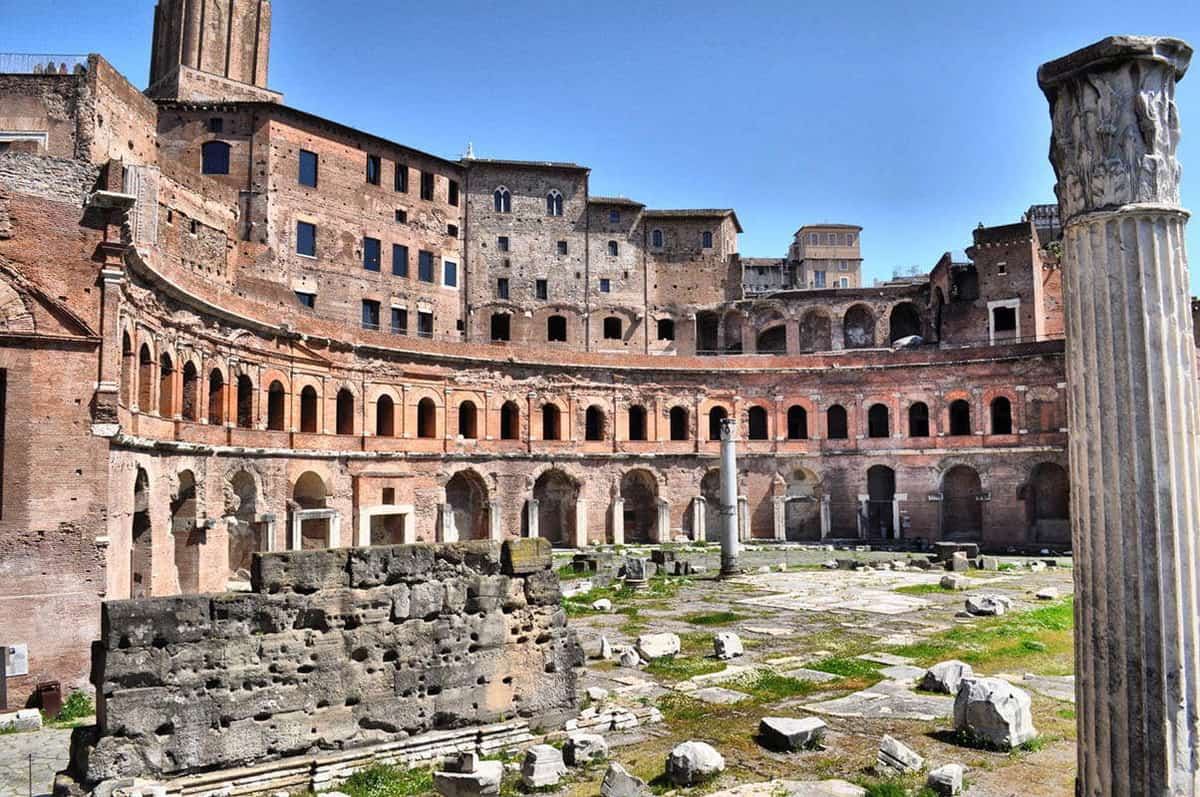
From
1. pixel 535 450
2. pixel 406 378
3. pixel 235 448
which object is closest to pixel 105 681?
pixel 235 448

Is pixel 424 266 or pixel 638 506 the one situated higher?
pixel 424 266

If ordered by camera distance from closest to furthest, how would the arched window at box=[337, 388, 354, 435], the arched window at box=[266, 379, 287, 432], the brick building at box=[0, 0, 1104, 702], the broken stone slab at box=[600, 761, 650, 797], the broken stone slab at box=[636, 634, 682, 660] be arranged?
the broken stone slab at box=[600, 761, 650, 797]
the broken stone slab at box=[636, 634, 682, 660]
the brick building at box=[0, 0, 1104, 702]
the arched window at box=[266, 379, 287, 432]
the arched window at box=[337, 388, 354, 435]

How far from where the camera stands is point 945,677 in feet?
43.9

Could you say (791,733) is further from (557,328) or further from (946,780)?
(557,328)

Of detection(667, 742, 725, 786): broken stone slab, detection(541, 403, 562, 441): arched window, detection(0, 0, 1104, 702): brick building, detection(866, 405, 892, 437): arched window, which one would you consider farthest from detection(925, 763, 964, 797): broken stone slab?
detection(866, 405, 892, 437): arched window

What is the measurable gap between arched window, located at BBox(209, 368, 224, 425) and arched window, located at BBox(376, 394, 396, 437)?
8918 millimetres

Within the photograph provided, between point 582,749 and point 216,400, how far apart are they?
1952 cm

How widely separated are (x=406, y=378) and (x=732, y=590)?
16.0 meters

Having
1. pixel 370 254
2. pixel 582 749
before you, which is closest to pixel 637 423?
pixel 370 254

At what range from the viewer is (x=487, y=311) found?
4422 cm

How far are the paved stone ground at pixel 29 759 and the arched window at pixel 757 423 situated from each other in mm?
34064

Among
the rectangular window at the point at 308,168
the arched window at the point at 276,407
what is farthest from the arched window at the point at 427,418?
the rectangular window at the point at 308,168

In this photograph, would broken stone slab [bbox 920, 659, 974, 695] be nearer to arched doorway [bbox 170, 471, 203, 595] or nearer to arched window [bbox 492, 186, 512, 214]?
arched doorway [bbox 170, 471, 203, 595]

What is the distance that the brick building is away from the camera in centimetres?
2572
